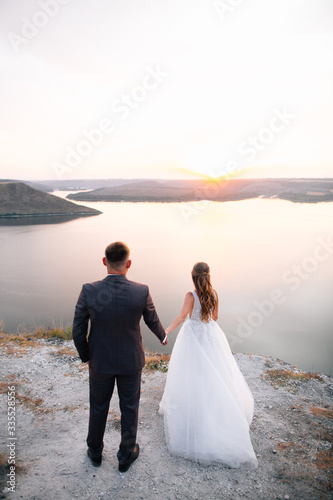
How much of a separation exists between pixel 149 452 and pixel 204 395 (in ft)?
3.38

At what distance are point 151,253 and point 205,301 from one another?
1040 inches

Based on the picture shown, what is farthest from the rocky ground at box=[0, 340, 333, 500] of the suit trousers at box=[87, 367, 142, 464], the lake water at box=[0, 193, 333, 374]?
the lake water at box=[0, 193, 333, 374]

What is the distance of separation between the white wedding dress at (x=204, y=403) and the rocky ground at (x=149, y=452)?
19 cm

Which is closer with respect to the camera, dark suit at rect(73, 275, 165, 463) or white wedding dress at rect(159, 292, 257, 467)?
dark suit at rect(73, 275, 165, 463)

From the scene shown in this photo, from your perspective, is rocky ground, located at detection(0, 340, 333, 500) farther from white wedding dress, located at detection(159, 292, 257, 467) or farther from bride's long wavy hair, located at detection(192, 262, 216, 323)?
bride's long wavy hair, located at detection(192, 262, 216, 323)

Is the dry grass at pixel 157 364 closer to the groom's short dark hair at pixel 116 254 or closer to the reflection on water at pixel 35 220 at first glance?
the groom's short dark hair at pixel 116 254

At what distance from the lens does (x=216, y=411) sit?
3383 millimetres

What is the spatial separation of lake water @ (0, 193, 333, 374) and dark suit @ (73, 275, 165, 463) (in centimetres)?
709

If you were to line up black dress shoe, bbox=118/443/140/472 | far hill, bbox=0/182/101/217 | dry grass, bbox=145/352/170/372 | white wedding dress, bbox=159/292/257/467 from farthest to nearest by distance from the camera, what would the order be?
1. far hill, bbox=0/182/101/217
2. dry grass, bbox=145/352/170/372
3. white wedding dress, bbox=159/292/257/467
4. black dress shoe, bbox=118/443/140/472

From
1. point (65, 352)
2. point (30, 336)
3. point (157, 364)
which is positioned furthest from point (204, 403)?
point (30, 336)

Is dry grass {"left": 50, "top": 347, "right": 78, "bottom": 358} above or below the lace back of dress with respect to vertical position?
below

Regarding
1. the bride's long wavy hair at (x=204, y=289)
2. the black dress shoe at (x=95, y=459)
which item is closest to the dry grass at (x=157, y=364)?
the black dress shoe at (x=95, y=459)

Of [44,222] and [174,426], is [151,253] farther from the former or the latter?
[44,222]

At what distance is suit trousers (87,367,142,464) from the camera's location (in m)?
2.89
